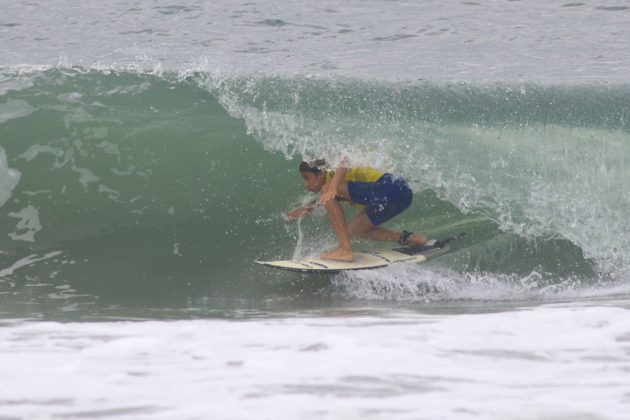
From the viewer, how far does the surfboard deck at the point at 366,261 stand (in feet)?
26.8

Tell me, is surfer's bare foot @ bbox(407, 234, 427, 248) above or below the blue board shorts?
below

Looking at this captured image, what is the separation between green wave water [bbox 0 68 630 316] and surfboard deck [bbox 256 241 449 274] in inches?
8.2

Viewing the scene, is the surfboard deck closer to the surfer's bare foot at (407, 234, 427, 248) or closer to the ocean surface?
the surfer's bare foot at (407, 234, 427, 248)

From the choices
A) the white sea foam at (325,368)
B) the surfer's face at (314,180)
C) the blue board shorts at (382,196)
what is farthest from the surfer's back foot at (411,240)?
the white sea foam at (325,368)

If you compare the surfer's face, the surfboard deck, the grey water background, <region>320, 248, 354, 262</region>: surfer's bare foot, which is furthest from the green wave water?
the surfer's face

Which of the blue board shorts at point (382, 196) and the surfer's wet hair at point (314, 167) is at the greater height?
the surfer's wet hair at point (314, 167)

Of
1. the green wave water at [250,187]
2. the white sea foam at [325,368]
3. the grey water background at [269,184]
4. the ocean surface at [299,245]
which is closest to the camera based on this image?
the white sea foam at [325,368]

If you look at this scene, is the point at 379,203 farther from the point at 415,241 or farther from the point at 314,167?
the point at 314,167

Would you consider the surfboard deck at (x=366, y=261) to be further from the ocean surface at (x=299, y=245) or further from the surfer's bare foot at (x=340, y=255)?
the ocean surface at (x=299, y=245)

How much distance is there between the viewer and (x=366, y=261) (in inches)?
325

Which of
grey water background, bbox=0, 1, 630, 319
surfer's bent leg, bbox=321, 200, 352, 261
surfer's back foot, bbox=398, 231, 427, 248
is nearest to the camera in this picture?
surfer's bent leg, bbox=321, 200, 352, 261

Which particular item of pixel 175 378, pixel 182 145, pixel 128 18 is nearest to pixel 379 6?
pixel 128 18

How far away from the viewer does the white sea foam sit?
4680mm

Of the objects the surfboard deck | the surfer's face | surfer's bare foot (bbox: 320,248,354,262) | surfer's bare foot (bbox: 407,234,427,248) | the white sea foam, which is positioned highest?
the surfer's face
